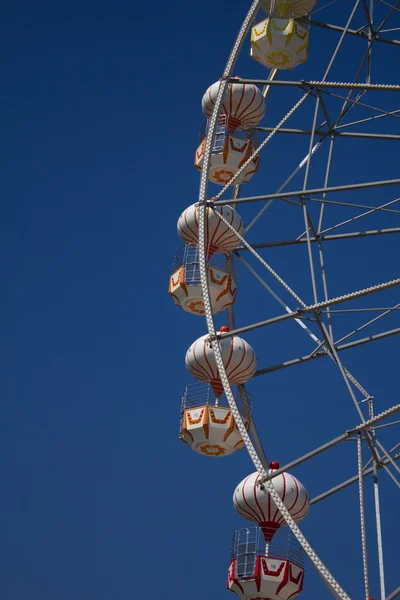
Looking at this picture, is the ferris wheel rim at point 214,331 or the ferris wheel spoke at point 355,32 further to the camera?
the ferris wheel spoke at point 355,32

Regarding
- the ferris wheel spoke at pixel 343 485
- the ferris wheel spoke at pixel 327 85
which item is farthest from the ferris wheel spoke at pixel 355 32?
the ferris wheel spoke at pixel 343 485

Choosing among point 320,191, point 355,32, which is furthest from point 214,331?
point 355,32

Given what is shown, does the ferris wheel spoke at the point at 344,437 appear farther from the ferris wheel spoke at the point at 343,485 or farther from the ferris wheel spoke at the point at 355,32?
the ferris wheel spoke at the point at 355,32

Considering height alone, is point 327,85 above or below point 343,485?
above

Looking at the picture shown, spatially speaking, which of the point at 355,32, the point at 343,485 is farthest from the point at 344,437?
the point at 355,32

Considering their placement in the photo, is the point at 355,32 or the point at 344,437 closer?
the point at 344,437

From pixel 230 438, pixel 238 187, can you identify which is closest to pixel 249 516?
pixel 230 438

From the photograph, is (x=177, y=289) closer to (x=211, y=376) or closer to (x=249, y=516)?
(x=211, y=376)

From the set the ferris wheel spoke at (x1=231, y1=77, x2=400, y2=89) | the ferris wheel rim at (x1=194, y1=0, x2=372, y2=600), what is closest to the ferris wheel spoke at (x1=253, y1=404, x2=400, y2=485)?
the ferris wheel rim at (x1=194, y1=0, x2=372, y2=600)

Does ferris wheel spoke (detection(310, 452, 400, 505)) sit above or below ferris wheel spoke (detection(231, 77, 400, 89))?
below

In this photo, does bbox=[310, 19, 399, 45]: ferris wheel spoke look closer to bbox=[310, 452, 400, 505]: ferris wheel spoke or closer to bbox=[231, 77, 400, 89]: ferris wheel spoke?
bbox=[231, 77, 400, 89]: ferris wheel spoke

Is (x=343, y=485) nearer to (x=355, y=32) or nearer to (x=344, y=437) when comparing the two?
(x=344, y=437)

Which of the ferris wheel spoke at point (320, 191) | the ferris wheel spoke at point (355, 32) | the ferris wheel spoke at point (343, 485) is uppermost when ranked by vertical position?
the ferris wheel spoke at point (355, 32)

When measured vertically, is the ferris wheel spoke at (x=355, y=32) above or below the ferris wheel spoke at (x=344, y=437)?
above
